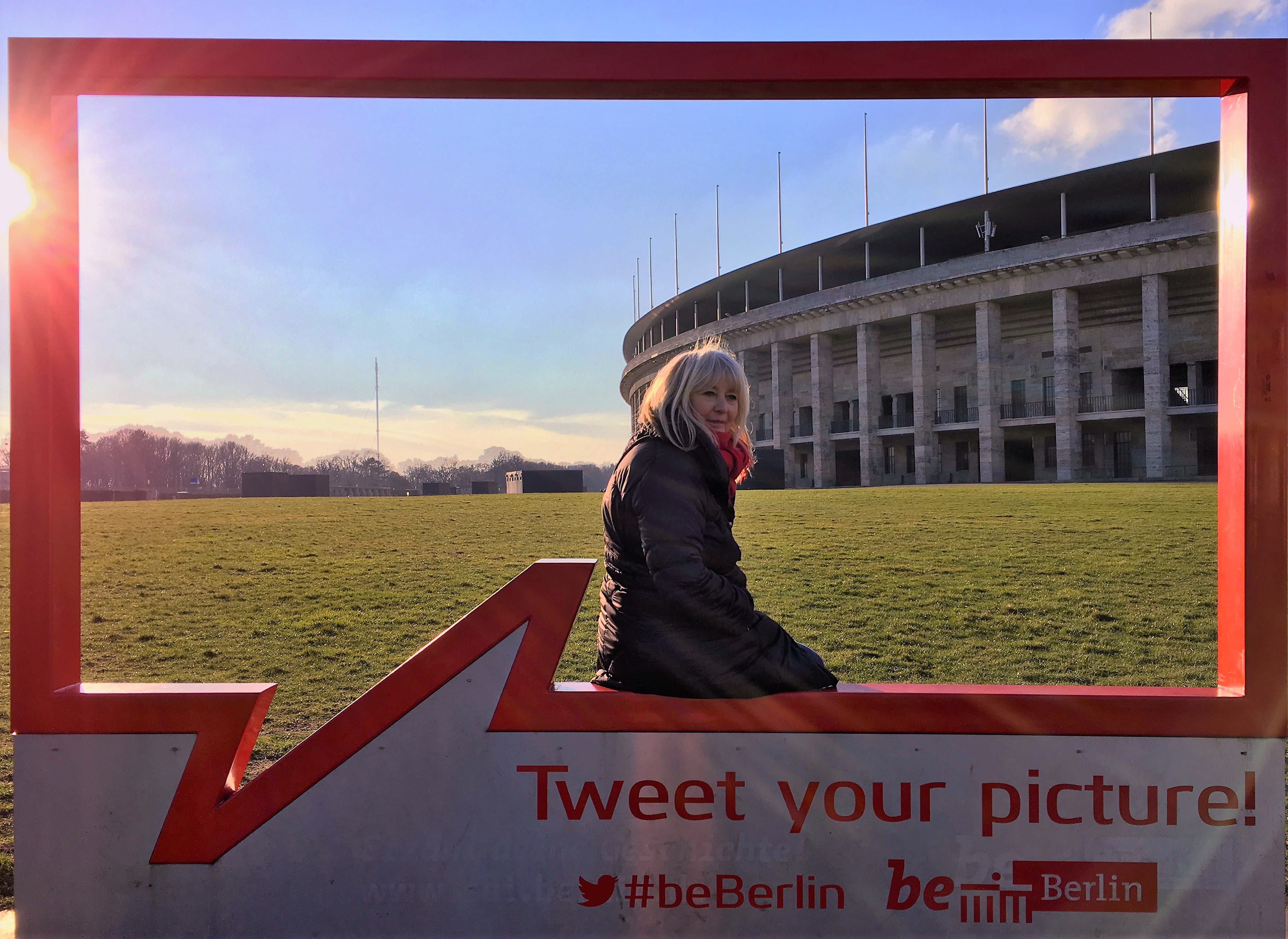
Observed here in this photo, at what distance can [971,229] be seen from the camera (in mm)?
38938

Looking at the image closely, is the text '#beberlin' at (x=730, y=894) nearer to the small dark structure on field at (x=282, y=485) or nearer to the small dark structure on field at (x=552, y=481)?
the small dark structure on field at (x=552, y=481)

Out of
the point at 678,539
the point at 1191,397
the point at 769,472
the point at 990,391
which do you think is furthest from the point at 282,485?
the point at 1191,397

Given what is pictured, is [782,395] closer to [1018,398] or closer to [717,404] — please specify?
[1018,398]

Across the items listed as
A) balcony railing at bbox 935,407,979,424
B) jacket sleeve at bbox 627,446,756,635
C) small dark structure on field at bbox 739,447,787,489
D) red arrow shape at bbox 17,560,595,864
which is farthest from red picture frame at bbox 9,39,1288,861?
balcony railing at bbox 935,407,979,424

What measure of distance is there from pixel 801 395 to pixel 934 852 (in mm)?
43584

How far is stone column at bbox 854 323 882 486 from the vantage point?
3994 centimetres

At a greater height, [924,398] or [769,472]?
[924,398]

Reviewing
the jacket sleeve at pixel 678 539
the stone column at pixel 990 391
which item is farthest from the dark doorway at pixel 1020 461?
the jacket sleeve at pixel 678 539

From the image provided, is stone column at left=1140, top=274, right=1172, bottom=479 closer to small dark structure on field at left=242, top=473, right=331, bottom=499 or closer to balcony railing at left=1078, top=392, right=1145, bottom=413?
balcony railing at left=1078, top=392, right=1145, bottom=413

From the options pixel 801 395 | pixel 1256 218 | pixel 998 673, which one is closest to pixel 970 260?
pixel 801 395

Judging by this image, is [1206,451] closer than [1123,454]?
Yes

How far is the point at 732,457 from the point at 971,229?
4142cm

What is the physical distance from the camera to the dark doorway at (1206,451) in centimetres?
3253

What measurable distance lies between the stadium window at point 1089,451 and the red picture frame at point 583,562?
37.8m
